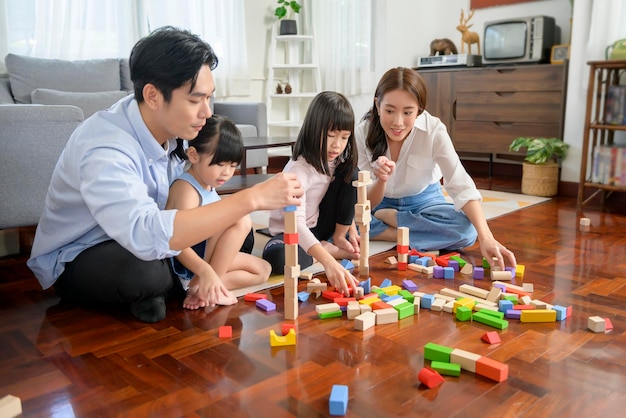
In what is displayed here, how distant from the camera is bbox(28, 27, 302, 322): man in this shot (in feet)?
4.40

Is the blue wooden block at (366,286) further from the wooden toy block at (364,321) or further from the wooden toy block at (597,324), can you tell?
the wooden toy block at (597,324)

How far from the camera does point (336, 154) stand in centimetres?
202

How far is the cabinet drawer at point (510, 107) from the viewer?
159 inches

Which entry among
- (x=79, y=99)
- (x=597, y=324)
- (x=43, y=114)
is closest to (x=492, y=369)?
(x=597, y=324)

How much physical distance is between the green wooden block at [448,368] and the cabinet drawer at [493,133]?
3.15 m

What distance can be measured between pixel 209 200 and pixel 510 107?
312 centimetres

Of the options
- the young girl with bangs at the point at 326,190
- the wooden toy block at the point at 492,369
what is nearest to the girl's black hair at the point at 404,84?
the young girl with bangs at the point at 326,190

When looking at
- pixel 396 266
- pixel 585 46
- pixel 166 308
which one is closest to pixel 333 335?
pixel 166 308

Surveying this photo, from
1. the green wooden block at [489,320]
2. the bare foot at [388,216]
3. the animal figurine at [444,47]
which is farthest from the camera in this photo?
the animal figurine at [444,47]

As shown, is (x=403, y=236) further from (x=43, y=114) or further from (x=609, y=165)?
(x=609, y=165)

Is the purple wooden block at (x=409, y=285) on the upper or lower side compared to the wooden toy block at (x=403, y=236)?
lower

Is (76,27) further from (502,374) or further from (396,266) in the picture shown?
(502,374)

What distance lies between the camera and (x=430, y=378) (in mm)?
1216

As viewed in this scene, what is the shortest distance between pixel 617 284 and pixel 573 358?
714mm
